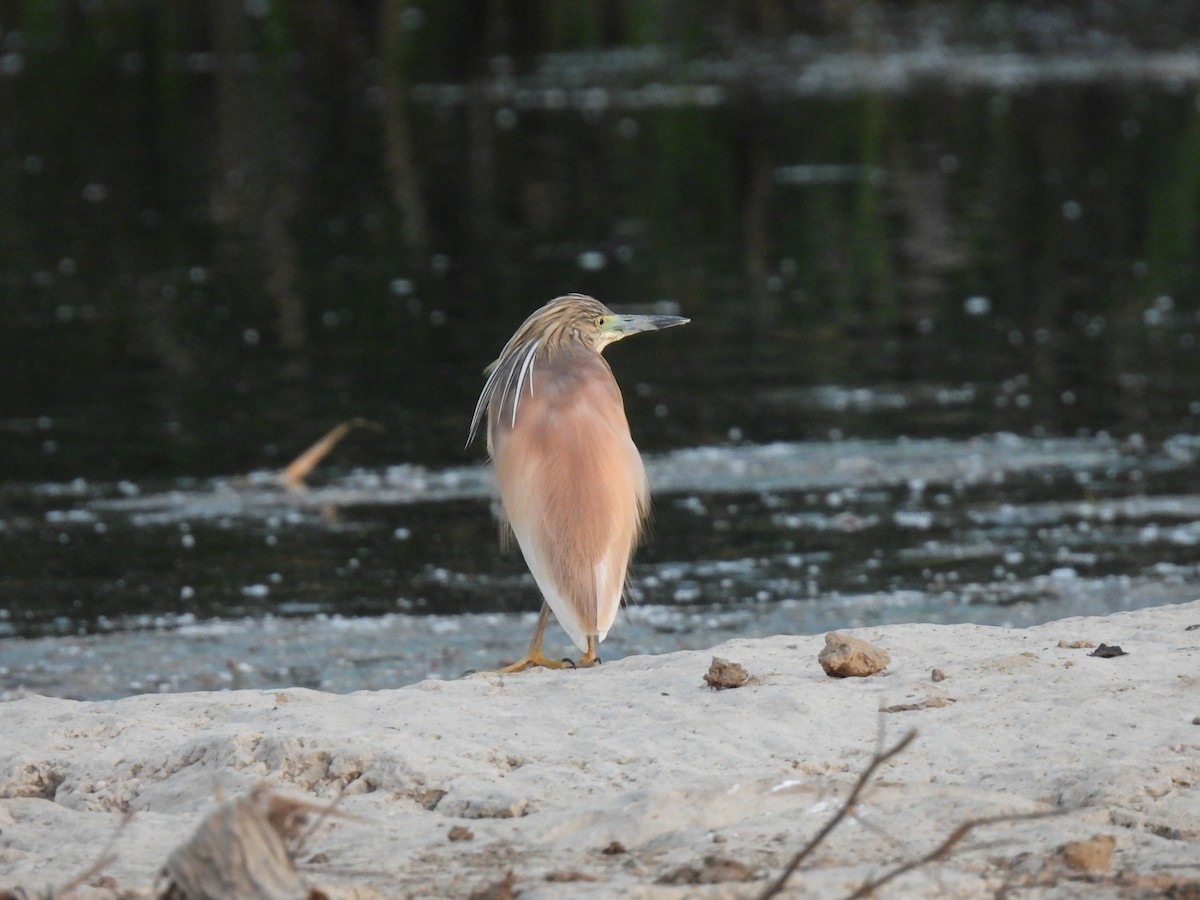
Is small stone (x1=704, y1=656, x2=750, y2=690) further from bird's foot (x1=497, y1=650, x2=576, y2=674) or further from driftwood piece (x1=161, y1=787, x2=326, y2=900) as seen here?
driftwood piece (x1=161, y1=787, x2=326, y2=900)

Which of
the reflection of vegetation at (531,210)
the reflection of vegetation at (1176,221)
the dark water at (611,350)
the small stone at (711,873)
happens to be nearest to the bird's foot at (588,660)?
the dark water at (611,350)

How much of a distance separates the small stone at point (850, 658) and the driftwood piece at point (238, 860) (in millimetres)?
2341

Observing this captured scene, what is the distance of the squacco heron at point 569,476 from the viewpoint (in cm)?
655

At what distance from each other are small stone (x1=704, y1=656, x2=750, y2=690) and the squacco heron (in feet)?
2.94

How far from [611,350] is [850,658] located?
9.21m

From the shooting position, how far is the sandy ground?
4320 mm

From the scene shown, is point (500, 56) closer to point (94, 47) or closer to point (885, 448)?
point (94, 47)

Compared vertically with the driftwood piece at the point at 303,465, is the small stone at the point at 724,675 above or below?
above

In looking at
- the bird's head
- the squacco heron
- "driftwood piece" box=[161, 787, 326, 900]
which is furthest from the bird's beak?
"driftwood piece" box=[161, 787, 326, 900]

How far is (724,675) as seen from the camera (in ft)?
18.8

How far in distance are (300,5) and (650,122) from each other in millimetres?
16173

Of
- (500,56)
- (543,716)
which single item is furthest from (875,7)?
(543,716)

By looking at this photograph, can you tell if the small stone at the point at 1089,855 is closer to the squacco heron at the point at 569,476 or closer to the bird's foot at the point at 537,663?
the squacco heron at the point at 569,476

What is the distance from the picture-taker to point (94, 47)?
34.7m
